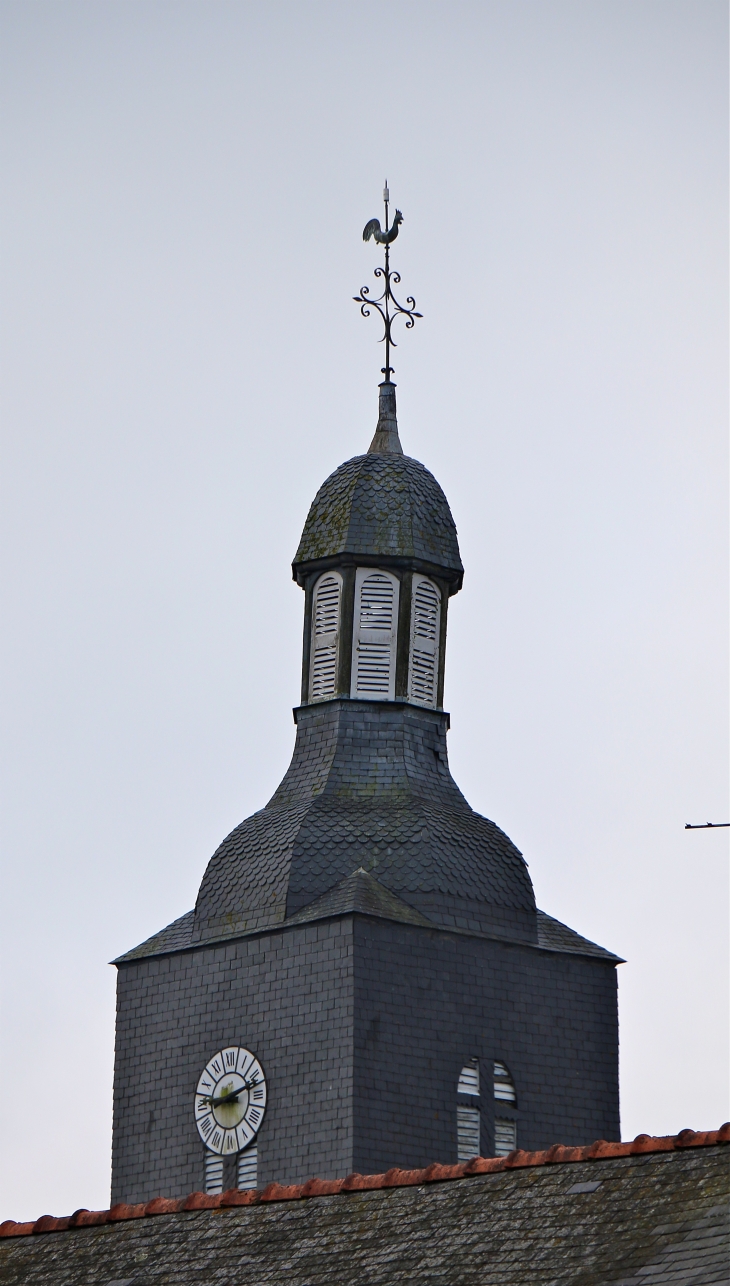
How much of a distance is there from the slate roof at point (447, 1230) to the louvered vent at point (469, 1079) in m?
13.2

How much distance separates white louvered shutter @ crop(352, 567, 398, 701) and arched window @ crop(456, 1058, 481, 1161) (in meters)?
6.97

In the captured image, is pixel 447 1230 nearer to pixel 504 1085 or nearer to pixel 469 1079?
pixel 469 1079

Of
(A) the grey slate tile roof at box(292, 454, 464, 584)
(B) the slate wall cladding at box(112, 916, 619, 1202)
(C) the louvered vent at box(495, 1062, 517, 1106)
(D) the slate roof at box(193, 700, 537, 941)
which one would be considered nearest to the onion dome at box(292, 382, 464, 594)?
(A) the grey slate tile roof at box(292, 454, 464, 584)

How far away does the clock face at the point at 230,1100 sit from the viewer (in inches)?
1826

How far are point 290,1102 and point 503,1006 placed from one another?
4.10 meters

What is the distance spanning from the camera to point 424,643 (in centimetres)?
5091

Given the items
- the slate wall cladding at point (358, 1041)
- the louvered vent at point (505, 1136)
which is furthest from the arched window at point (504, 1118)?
the slate wall cladding at point (358, 1041)

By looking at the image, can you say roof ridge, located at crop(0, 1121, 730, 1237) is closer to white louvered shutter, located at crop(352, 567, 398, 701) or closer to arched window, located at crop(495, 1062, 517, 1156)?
arched window, located at crop(495, 1062, 517, 1156)

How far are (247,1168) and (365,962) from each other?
374 centimetres

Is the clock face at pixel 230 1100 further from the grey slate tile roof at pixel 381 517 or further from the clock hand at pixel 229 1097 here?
the grey slate tile roof at pixel 381 517

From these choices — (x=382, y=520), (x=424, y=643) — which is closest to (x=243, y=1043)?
(x=424, y=643)

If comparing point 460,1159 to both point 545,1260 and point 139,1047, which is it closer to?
point 139,1047

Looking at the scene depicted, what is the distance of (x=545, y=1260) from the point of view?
→ 2919 cm

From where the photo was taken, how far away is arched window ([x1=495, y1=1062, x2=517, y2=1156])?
46750mm
